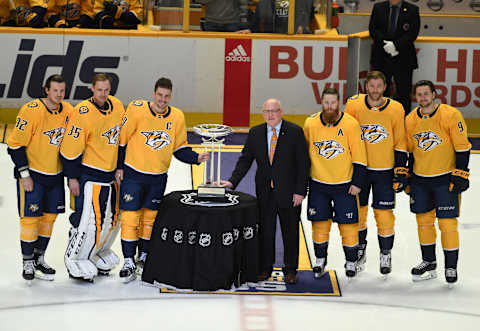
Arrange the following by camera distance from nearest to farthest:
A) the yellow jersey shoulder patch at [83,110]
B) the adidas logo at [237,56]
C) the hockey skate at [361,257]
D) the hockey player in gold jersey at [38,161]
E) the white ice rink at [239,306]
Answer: the white ice rink at [239,306] → the hockey player in gold jersey at [38,161] → the yellow jersey shoulder patch at [83,110] → the hockey skate at [361,257] → the adidas logo at [237,56]

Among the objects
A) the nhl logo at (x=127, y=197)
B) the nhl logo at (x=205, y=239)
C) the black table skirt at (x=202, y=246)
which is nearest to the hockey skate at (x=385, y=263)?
the black table skirt at (x=202, y=246)

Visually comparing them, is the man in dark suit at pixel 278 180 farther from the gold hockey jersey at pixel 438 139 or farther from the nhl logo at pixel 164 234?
the gold hockey jersey at pixel 438 139

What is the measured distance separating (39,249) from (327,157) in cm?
262

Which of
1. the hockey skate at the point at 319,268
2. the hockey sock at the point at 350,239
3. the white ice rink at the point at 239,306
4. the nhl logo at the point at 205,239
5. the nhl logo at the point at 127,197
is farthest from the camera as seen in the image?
the hockey skate at the point at 319,268

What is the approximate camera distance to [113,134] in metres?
7.78

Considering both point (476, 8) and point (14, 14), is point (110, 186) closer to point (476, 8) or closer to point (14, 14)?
point (14, 14)

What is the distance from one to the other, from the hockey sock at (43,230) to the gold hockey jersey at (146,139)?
82cm

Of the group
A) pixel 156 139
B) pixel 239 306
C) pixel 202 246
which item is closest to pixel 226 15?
pixel 156 139

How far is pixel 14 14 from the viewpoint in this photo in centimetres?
1420

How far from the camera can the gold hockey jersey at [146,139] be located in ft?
25.6

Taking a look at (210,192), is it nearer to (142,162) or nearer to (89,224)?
(142,162)

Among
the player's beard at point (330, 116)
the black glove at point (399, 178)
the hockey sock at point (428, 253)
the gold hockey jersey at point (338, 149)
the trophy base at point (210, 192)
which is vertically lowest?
the hockey sock at point (428, 253)

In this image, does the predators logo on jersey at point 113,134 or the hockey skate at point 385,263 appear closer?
the predators logo on jersey at point 113,134

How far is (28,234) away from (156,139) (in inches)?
52.9
